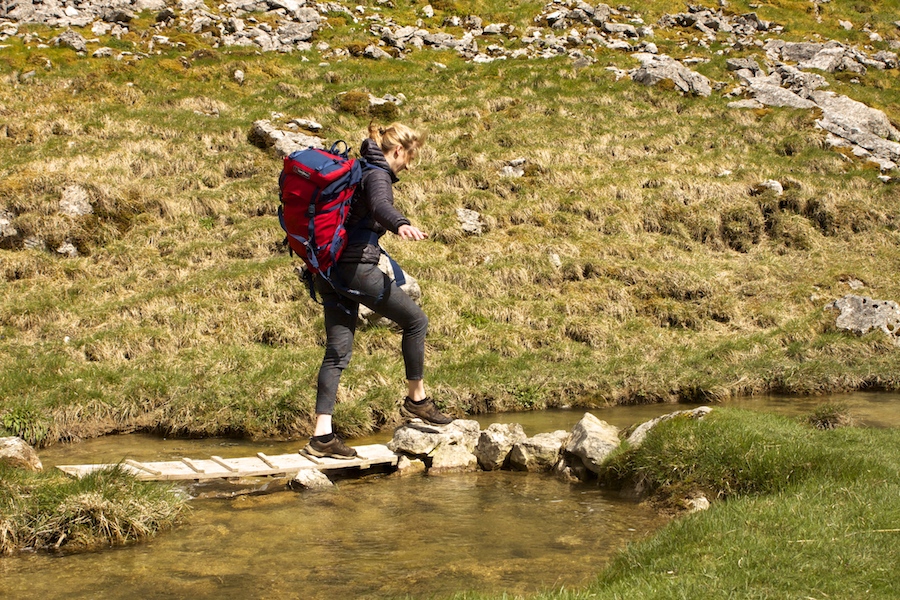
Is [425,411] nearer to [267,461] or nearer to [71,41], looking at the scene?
[267,461]

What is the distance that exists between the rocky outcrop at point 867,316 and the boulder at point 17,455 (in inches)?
636

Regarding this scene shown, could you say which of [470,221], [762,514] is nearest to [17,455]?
[762,514]

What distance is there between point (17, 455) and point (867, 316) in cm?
1696

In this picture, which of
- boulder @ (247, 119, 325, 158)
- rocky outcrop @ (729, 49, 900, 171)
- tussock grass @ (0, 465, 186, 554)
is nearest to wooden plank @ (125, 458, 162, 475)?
tussock grass @ (0, 465, 186, 554)

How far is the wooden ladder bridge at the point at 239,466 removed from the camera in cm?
721

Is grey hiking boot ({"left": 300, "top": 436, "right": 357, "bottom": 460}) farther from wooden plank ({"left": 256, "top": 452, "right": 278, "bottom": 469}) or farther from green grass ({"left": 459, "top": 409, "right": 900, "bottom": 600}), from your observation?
green grass ({"left": 459, "top": 409, "right": 900, "bottom": 600})

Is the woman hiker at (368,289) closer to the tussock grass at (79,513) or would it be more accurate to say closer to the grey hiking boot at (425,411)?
the grey hiking boot at (425,411)

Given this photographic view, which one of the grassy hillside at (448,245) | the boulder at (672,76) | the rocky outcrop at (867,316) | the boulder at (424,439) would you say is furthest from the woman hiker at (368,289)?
the boulder at (672,76)

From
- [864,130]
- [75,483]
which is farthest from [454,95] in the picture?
[75,483]

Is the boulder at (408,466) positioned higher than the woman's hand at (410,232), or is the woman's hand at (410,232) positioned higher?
the woman's hand at (410,232)

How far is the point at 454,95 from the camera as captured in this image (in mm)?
28328

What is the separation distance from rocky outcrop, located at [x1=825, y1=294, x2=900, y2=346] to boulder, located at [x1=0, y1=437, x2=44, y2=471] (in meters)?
16.2

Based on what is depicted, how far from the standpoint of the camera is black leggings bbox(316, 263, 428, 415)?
7559 millimetres

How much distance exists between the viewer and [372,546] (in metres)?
5.58
